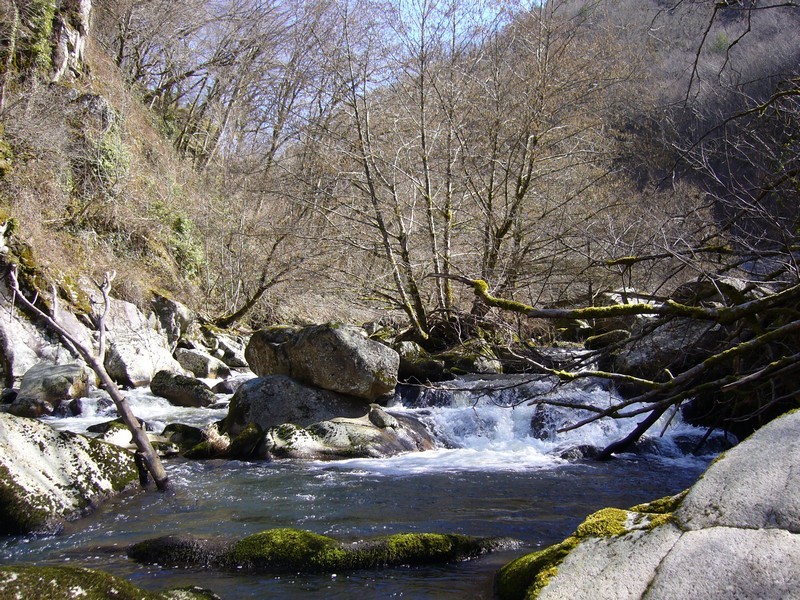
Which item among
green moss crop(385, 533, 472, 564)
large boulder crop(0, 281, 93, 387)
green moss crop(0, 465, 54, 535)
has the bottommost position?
green moss crop(385, 533, 472, 564)

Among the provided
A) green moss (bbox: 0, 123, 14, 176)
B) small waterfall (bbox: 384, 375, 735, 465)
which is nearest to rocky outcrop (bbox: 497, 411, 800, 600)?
small waterfall (bbox: 384, 375, 735, 465)

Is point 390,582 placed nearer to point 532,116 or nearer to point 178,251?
point 532,116

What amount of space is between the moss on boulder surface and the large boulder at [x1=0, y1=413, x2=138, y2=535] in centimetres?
248

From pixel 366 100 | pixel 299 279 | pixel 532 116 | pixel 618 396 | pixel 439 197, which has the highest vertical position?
pixel 366 100

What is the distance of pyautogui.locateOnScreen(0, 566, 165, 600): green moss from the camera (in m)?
2.83

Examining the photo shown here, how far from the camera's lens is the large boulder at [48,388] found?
10141 mm

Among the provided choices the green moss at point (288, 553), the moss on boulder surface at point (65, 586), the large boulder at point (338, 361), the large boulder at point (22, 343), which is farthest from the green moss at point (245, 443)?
the moss on boulder surface at point (65, 586)

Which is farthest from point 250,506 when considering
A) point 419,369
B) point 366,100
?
point 366,100

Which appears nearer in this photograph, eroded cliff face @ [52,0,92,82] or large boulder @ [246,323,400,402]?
large boulder @ [246,323,400,402]

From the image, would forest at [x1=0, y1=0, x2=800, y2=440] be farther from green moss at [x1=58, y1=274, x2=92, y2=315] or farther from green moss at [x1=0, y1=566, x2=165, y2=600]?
green moss at [x1=0, y1=566, x2=165, y2=600]

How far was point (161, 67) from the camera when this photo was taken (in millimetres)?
22344

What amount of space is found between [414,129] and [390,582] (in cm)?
1098

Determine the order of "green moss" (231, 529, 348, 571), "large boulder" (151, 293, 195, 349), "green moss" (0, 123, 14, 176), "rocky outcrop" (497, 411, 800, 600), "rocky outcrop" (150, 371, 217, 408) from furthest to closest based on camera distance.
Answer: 1. "large boulder" (151, 293, 195, 349)
2. "green moss" (0, 123, 14, 176)
3. "rocky outcrop" (150, 371, 217, 408)
4. "green moss" (231, 529, 348, 571)
5. "rocky outcrop" (497, 411, 800, 600)

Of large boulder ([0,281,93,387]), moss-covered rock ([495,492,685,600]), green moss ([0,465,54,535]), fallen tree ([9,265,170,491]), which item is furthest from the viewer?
large boulder ([0,281,93,387])
